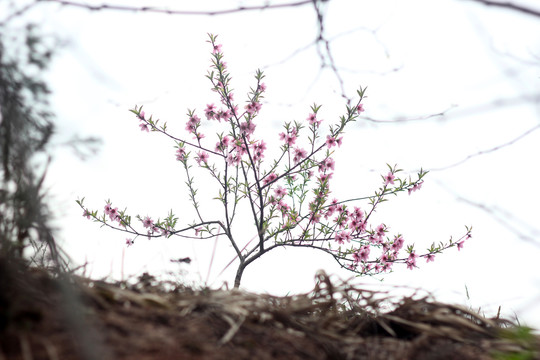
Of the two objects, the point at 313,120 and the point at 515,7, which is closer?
the point at 515,7

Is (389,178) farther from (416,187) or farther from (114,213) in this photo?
(114,213)

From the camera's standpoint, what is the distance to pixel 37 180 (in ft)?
4.62

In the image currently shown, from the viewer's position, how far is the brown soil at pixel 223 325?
0.95 metres

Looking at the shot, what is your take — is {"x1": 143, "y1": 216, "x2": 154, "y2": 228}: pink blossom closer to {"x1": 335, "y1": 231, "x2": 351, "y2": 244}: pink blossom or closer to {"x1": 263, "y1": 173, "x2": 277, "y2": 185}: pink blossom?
{"x1": 263, "y1": 173, "x2": 277, "y2": 185}: pink blossom

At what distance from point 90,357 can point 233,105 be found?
145 inches

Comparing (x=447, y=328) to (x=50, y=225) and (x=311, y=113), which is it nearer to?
(x=50, y=225)

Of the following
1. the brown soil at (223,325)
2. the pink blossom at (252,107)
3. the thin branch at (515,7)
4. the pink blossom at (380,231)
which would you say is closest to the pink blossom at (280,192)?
the pink blossom at (252,107)

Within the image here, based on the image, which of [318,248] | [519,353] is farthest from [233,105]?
[519,353]

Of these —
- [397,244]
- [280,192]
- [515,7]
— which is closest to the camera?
[515,7]

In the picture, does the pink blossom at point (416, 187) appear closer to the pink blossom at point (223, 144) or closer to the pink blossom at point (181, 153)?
the pink blossom at point (223, 144)

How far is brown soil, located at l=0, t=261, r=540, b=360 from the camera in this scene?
95 cm

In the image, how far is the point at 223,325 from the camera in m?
1.26

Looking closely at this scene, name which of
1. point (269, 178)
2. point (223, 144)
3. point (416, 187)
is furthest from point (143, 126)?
point (416, 187)

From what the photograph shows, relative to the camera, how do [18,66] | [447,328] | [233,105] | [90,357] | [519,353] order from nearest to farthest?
[90,357] → [519,353] → [447,328] → [18,66] → [233,105]
